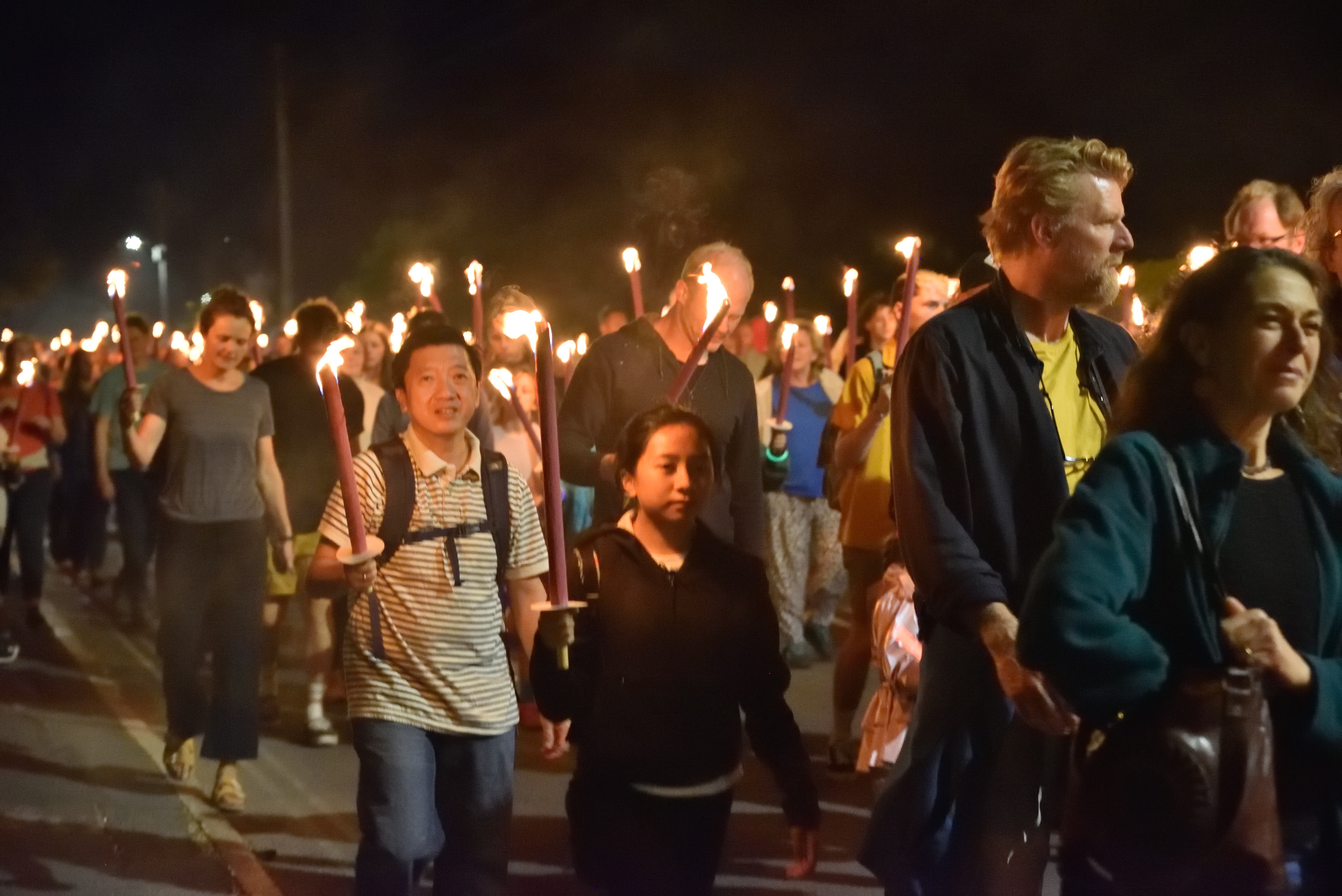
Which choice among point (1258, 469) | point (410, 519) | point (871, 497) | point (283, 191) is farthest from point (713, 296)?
point (283, 191)

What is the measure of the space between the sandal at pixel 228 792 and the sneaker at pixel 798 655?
3873 mm

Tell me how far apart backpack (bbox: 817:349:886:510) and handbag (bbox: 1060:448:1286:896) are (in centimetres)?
425

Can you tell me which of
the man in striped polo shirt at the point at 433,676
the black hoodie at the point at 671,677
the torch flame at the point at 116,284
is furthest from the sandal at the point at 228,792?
the black hoodie at the point at 671,677

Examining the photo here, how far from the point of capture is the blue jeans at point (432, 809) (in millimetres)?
4195

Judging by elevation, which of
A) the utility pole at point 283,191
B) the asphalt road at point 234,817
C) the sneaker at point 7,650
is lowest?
the asphalt road at point 234,817

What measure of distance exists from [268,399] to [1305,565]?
5.32 m

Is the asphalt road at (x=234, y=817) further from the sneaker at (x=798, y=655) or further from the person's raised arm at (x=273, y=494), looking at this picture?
the person's raised arm at (x=273, y=494)

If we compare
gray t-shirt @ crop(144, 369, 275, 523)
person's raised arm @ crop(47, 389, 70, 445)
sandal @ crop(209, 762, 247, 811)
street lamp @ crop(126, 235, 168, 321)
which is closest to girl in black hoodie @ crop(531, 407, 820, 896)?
sandal @ crop(209, 762, 247, 811)

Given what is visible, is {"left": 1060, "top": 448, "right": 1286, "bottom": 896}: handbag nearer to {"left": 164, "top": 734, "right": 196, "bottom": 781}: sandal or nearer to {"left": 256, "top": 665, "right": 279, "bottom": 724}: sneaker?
{"left": 164, "top": 734, "right": 196, "bottom": 781}: sandal

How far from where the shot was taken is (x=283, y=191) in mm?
16922

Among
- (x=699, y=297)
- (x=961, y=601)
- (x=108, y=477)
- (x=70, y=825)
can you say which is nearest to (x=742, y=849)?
(x=699, y=297)

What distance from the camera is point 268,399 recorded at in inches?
280

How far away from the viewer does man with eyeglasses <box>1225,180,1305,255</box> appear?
19.0 feet

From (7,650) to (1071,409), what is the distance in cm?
811
